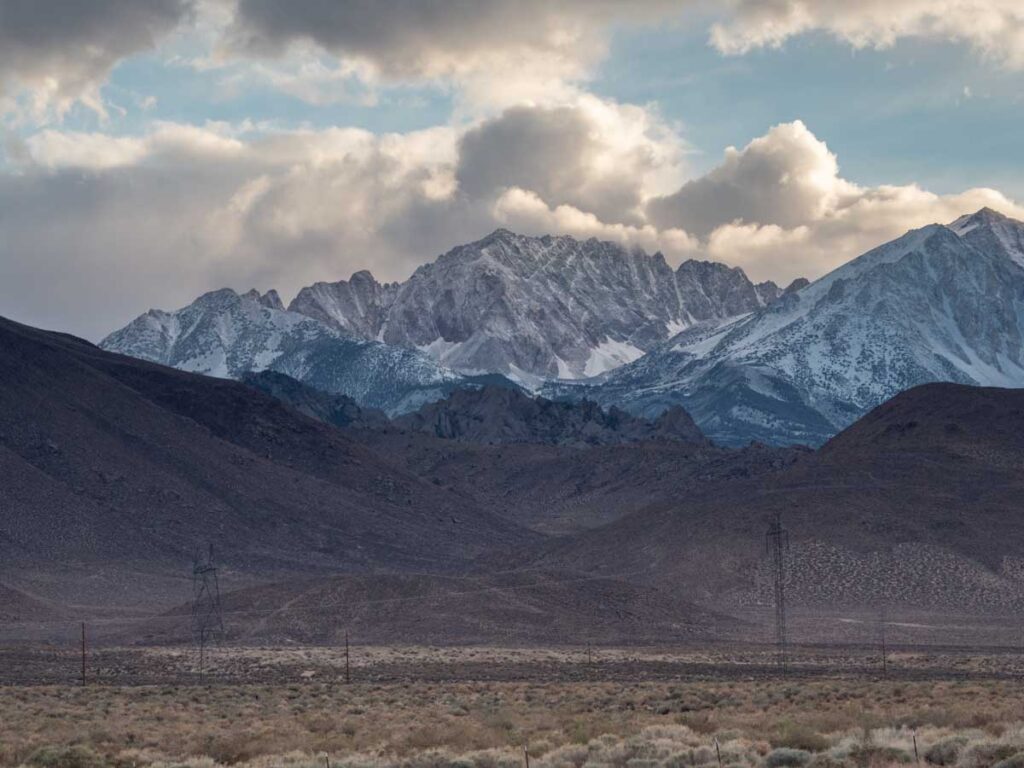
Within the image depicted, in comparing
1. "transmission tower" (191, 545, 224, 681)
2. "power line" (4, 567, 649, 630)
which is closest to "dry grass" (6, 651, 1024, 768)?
"transmission tower" (191, 545, 224, 681)

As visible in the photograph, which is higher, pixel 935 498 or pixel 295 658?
pixel 935 498

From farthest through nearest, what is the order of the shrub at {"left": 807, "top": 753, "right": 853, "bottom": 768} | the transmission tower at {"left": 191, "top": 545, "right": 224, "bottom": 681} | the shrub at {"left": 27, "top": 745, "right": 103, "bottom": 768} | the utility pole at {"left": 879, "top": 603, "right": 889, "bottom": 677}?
the transmission tower at {"left": 191, "top": 545, "right": 224, "bottom": 681} < the utility pole at {"left": 879, "top": 603, "right": 889, "bottom": 677} < the shrub at {"left": 27, "top": 745, "right": 103, "bottom": 768} < the shrub at {"left": 807, "top": 753, "right": 853, "bottom": 768}

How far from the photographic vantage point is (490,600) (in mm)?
117875

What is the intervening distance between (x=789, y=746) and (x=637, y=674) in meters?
39.2

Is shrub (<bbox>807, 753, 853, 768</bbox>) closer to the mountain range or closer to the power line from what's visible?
the mountain range

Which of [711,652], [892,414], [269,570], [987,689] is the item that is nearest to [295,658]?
[711,652]

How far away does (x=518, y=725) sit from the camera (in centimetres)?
4631

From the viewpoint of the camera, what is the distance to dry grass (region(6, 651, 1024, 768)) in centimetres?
3759

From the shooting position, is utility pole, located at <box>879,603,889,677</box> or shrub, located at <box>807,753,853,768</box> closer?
shrub, located at <box>807,753,853,768</box>

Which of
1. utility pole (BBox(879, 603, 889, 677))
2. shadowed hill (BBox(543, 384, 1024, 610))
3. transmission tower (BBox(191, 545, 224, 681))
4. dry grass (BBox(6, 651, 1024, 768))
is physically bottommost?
dry grass (BBox(6, 651, 1024, 768))

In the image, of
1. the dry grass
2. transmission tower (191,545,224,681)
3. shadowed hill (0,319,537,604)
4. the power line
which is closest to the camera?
the dry grass

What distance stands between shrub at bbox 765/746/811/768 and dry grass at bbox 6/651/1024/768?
44 mm

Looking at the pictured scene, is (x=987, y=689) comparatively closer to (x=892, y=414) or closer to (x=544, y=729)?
(x=544, y=729)

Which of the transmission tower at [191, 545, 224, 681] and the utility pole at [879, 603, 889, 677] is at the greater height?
the transmission tower at [191, 545, 224, 681]
